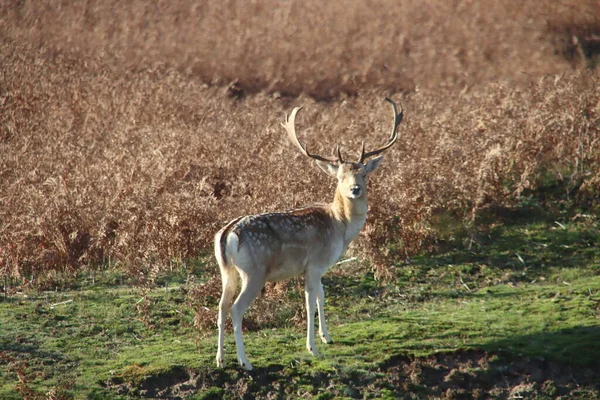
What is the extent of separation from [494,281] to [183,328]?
13.6 ft

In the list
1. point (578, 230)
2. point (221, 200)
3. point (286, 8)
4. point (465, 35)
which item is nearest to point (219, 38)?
point (286, 8)

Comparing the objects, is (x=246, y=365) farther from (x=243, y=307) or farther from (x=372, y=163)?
(x=372, y=163)

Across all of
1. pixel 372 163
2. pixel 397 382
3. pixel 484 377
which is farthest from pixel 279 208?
pixel 484 377

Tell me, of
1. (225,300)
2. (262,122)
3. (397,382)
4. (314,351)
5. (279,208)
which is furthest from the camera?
(262,122)

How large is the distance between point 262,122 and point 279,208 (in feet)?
12.2

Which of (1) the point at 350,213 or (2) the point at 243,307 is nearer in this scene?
(2) the point at 243,307

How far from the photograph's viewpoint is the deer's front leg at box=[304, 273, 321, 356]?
833 centimetres

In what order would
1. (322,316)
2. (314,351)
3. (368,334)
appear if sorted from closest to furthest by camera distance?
(314,351) → (322,316) → (368,334)

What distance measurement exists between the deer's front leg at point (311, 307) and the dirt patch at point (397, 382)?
1.31 ft

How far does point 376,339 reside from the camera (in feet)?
28.9

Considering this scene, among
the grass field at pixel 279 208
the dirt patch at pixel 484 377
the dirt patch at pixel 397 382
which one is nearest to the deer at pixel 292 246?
the dirt patch at pixel 397 382

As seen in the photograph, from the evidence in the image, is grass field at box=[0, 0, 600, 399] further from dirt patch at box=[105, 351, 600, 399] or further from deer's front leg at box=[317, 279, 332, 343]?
→ deer's front leg at box=[317, 279, 332, 343]

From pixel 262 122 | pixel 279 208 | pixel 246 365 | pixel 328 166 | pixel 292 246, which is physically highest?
pixel 262 122

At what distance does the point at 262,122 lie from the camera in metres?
14.2
